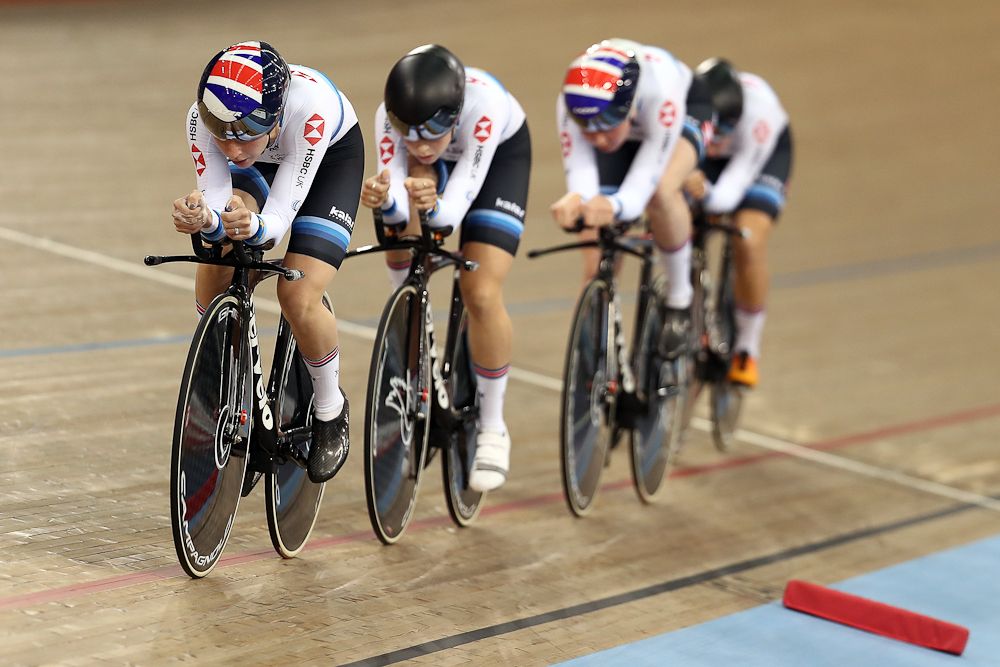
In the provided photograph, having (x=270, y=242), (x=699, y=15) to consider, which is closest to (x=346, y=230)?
(x=270, y=242)

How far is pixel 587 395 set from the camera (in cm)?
407

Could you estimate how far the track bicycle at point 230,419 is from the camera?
2.82 metres

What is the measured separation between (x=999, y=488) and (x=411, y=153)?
295 cm

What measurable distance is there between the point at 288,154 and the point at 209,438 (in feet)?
2.18

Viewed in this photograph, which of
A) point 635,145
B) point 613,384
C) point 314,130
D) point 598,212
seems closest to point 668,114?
point 635,145

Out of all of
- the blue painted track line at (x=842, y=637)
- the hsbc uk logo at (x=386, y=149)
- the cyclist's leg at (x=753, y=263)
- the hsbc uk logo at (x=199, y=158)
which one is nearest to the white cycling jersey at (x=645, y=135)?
the hsbc uk logo at (x=386, y=149)

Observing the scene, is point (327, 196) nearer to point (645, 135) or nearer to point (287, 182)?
point (287, 182)

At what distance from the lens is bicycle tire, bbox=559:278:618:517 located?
395cm

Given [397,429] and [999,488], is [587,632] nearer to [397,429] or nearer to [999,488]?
[397,429]

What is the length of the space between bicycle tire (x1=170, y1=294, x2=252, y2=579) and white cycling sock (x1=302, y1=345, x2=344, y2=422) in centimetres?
19

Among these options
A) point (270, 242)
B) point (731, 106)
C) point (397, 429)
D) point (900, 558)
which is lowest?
point (900, 558)

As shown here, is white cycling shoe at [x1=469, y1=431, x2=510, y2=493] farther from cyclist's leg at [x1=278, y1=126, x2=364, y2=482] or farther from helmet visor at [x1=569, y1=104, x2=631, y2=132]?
helmet visor at [x1=569, y1=104, x2=631, y2=132]

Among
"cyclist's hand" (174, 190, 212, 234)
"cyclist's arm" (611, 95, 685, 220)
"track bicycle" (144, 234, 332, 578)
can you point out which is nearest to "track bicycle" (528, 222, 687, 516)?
"cyclist's arm" (611, 95, 685, 220)

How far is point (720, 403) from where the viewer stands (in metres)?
5.08
